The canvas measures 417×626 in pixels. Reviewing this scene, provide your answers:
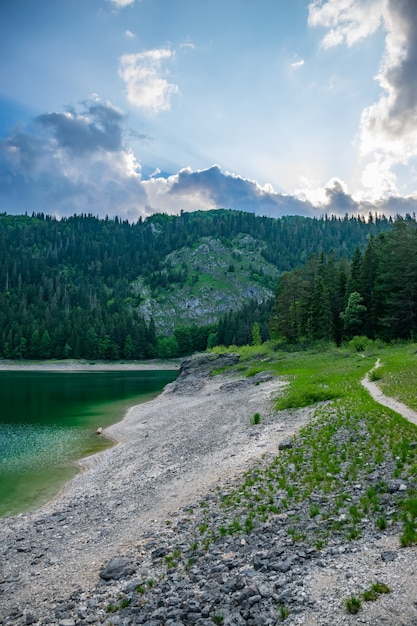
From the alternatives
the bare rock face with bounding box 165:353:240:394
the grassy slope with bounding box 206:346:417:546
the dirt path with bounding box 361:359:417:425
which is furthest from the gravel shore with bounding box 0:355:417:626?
the bare rock face with bounding box 165:353:240:394

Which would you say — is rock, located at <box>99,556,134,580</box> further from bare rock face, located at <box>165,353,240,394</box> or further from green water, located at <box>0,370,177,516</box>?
bare rock face, located at <box>165,353,240,394</box>

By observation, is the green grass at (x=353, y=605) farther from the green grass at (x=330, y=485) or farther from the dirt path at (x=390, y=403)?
the dirt path at (x=390, y=403)

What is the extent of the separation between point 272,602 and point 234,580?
1459mm

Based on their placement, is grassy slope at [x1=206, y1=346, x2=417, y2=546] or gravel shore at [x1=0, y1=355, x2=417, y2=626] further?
grassy slope at [x1=206, y1=346, x2=417, y2=546]

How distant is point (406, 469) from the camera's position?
14.1 m

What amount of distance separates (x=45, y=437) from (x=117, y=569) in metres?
31.4

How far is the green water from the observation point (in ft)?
84.7

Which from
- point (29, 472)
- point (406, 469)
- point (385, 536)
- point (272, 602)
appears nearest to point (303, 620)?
point (272, 602)

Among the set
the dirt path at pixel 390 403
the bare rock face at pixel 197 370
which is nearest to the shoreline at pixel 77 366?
the bare rock face at pixel 197 370

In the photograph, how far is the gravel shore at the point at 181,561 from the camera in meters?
8.99

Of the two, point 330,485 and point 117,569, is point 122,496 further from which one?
point 330,485

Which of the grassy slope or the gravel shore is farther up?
the grassy slope

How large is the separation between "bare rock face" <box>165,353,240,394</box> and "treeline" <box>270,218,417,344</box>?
15.3 metres

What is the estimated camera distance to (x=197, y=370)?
277 feet
